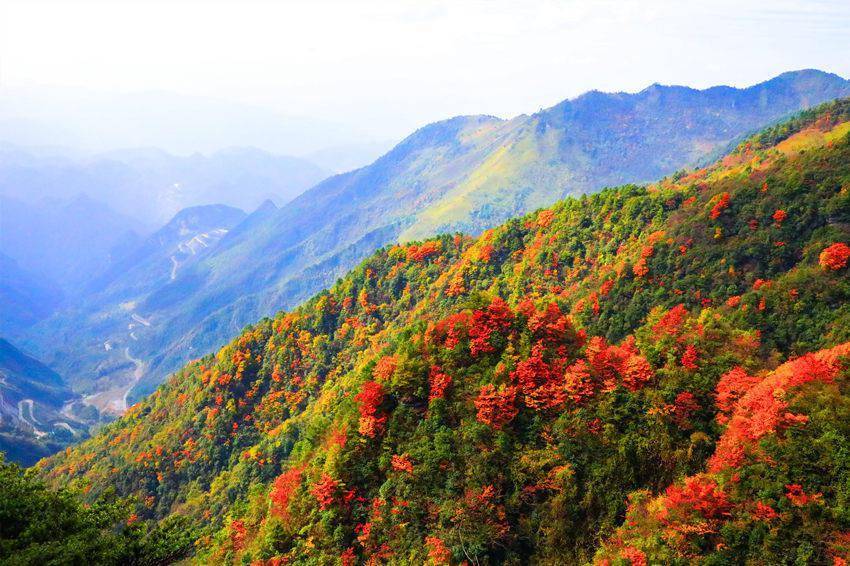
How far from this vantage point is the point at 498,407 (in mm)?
43781

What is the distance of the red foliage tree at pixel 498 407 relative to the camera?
43.4m

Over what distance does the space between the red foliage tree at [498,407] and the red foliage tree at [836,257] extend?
175 ft

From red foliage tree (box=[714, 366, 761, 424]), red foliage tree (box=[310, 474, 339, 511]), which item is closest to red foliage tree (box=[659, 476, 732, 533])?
red foliage tree (box=[714, 366, 761, 424])

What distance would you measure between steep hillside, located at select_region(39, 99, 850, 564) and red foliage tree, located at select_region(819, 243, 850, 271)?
227 mm

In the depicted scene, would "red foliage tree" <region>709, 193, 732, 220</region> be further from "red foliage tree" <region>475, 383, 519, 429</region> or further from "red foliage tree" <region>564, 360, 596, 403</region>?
"red foliage tree" <region>475, 383, 519, 429</region>

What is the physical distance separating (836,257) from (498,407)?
5615 cm

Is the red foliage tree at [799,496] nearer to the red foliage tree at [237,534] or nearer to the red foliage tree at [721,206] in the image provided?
the red foliage tree at [237,534]

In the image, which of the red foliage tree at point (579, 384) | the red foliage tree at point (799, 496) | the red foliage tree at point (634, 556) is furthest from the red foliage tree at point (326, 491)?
the red foliage tree at point (799, 496)

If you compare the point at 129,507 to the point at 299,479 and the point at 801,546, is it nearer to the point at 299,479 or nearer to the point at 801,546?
the point at 299,479

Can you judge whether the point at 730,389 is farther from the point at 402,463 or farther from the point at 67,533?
the point at 67,533

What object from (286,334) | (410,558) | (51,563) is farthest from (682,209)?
(51,563)

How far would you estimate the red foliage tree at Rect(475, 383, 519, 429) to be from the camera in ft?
142

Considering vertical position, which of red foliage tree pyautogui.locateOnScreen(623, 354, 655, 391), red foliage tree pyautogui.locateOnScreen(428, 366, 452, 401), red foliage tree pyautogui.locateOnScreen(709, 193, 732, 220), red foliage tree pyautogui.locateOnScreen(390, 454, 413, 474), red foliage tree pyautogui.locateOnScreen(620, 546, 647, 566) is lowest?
red foliage tree pyautogui.locateOnScreen(620, 546, 647, 566)

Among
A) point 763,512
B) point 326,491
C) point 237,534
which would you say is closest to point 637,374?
point 763,512
